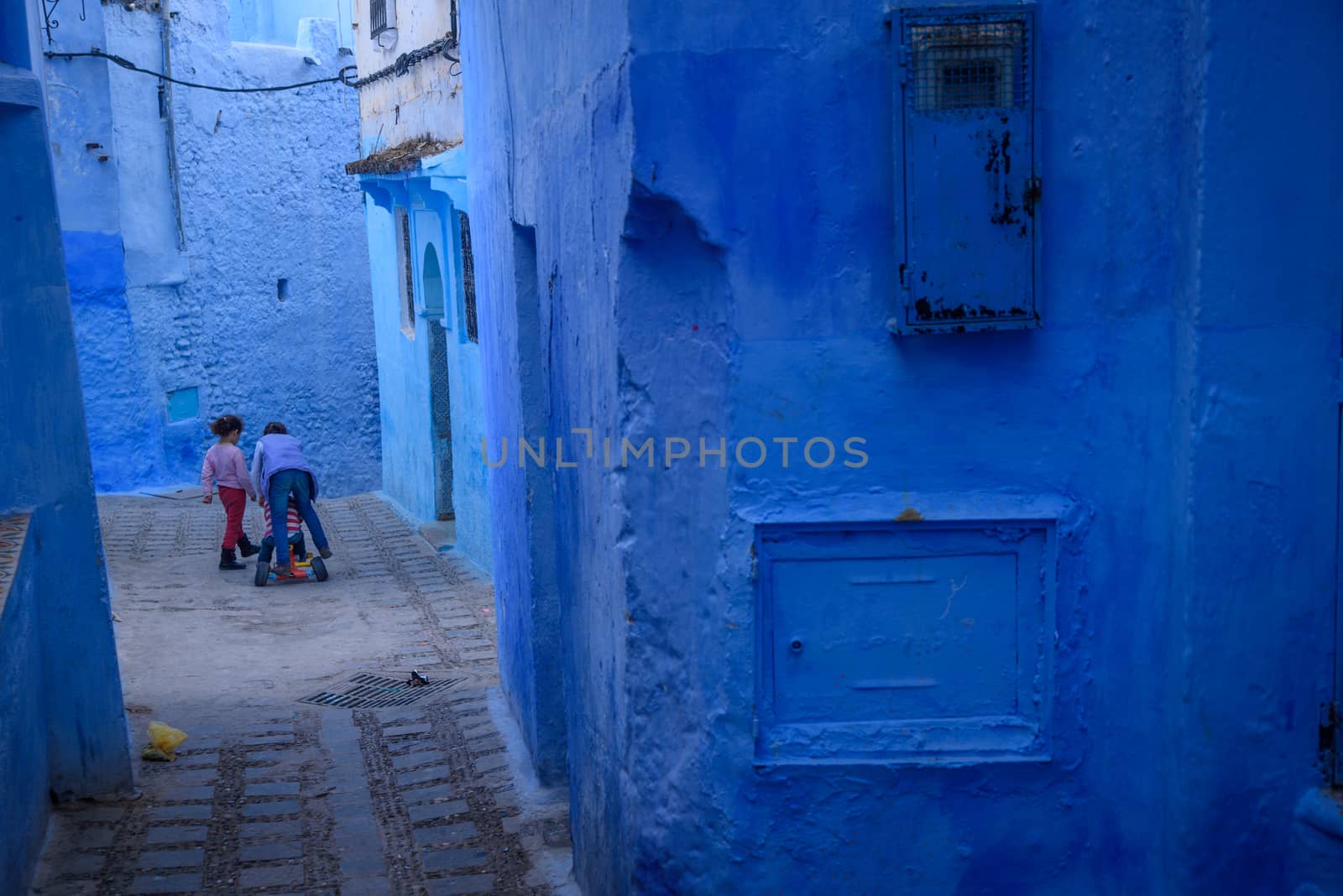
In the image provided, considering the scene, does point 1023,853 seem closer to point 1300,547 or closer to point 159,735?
point 1300,547

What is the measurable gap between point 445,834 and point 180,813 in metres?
1.23

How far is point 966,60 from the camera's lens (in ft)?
12.1

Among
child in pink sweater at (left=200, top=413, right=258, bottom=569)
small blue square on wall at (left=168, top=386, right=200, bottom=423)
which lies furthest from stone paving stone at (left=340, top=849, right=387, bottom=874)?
small blue square on wall at (left=168, top=386, right=200, bottom=423)

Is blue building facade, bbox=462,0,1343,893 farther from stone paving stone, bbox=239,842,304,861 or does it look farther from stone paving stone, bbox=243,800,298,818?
stone paving stone, bbox=243,800,298,818

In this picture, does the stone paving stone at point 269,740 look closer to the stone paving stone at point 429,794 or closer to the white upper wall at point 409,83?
the stone paving stone at point 429,794

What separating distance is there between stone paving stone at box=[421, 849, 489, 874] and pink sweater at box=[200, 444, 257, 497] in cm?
695

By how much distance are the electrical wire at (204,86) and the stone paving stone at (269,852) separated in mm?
11523

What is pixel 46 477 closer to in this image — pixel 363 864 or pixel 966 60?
pixel 363 864

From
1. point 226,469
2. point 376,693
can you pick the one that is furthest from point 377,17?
point 376,693

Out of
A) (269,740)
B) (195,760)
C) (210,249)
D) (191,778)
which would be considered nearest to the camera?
(191,778)

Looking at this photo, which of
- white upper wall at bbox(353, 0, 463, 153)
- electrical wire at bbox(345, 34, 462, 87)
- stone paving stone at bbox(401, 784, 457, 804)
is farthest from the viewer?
white upper wall at bbox(353, 0, 463, 153)

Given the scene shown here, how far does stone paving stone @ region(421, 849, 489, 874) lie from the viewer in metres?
5.48

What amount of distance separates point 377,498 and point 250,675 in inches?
312

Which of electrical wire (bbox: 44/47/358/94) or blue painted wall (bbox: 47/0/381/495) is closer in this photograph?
electrical wire (bbox: 44/47/358/94)
